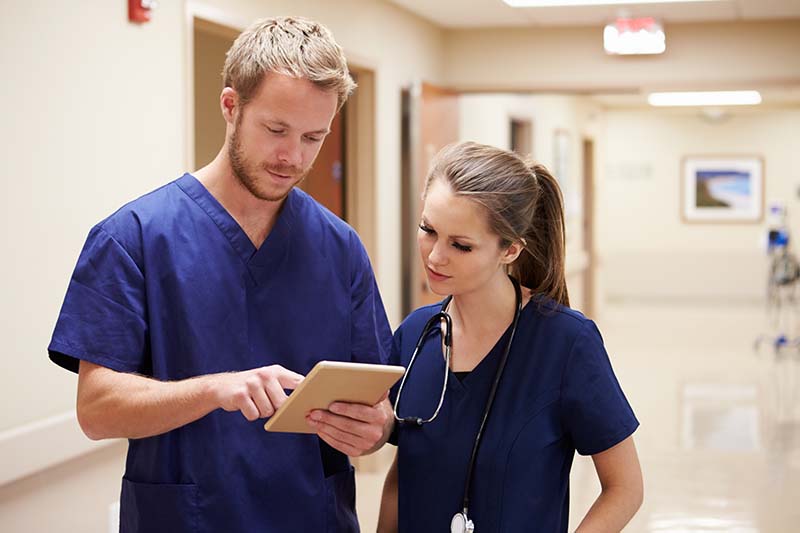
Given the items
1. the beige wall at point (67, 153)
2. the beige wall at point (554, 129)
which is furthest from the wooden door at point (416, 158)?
the beige wall at point (67, 153)

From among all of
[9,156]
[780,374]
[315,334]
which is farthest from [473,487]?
[780,374]

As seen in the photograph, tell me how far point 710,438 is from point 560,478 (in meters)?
4.78

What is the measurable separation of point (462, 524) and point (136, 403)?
54 cm

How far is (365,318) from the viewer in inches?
72.9

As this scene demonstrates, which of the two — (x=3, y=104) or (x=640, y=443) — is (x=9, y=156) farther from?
(x=640, y=443)

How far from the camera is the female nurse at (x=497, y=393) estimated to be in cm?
166

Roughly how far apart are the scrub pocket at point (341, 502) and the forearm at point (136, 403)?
0.37 meters

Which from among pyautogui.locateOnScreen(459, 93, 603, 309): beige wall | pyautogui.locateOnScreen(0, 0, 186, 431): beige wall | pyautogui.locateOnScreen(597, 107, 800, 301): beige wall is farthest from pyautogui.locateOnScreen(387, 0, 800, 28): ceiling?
pyautogui.locateOnScreen(597, 107, 800, 301): beige wall

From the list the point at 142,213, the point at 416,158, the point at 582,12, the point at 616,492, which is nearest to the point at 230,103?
the point at 142,213

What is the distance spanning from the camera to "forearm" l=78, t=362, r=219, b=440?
4.85 feet

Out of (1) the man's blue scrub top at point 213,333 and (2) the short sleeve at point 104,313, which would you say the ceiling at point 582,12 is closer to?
(1) the man's blue scrub top at point 213,333

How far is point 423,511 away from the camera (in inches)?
67.7

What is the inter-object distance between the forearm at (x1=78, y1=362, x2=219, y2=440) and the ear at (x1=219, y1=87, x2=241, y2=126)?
1.45 feet

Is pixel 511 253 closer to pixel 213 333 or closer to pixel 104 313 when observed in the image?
pixel 213 333
